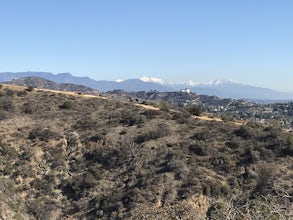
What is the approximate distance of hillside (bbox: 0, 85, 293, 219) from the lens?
3100 cm

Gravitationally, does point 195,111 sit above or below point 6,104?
below

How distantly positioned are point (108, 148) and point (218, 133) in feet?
33.1

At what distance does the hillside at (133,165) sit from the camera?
3100 cm

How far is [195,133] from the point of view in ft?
137

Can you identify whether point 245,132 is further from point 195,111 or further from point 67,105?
point 67,105

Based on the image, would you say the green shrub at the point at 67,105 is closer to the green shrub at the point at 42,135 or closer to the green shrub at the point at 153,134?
the green shrub at the point at 42,135

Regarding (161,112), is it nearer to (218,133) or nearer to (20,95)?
(218,133)

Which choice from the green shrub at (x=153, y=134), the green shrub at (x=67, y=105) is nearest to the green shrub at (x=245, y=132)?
the green shrub at (x=153, y=134)

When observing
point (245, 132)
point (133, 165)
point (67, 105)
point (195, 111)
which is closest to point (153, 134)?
point (133, 165)

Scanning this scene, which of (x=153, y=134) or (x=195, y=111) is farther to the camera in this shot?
(x=195, y=111)

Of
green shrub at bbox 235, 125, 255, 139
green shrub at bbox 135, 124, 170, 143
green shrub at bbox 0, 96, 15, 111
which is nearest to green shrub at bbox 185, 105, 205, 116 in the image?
green shrub at bbox 135, 124, 170, 143

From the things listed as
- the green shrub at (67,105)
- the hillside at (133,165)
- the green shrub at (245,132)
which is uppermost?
the green shrub at (67,105)

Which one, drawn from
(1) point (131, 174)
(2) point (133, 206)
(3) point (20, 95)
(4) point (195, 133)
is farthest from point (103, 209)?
(3) point (20, 95)

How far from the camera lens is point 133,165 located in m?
36.4
